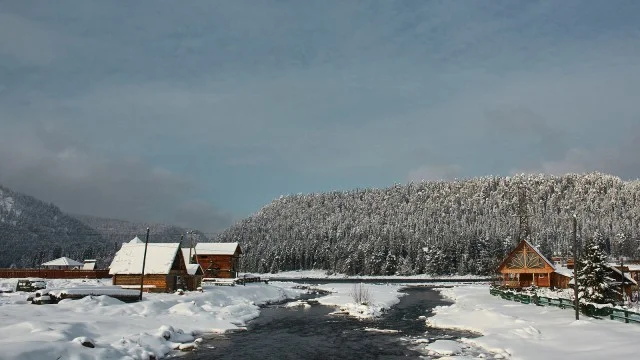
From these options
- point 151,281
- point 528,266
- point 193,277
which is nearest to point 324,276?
point 528,266

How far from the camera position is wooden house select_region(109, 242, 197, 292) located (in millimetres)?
57219

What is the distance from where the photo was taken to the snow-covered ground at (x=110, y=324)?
Answer: 23422 millimetres

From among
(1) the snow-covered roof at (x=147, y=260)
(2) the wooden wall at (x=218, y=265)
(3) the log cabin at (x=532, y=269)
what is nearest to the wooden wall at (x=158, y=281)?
(1) the snow-covered roof at (x=147, y=260)

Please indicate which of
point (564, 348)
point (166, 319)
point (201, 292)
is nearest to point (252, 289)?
point (201, 292)

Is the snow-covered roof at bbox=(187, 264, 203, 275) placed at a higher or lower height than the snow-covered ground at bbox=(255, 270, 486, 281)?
higher

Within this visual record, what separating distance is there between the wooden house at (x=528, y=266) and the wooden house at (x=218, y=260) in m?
46.2

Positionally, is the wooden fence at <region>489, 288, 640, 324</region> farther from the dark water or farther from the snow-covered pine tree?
the dark water

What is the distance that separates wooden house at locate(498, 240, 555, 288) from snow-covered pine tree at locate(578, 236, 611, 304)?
30.8 meters

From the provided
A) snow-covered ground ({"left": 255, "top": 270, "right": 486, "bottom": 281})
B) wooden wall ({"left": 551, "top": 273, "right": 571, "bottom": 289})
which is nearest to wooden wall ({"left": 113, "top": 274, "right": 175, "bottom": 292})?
wooden wall ({"left": 551, "top": 273, "right": 571, "bottom": 289})

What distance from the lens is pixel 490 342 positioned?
29453 mm

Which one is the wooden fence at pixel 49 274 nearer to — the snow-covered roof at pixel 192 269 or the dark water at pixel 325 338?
the snow-covered roof at pixel 192 269

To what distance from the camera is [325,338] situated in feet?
110

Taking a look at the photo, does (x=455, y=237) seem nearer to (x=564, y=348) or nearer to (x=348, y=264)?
(x=348, y=264)

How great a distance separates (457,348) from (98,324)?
22.5 meters
